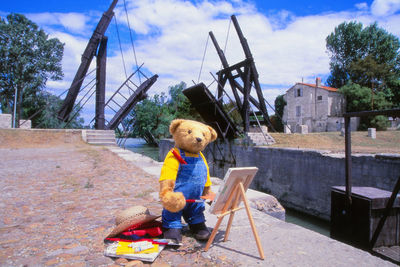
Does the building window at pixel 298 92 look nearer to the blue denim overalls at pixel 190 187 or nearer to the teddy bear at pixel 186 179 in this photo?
the teddy bear at pixel 186 179

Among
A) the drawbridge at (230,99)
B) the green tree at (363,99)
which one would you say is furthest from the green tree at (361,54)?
the drawbridge at (230,99)

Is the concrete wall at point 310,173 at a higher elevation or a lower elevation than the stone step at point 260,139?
lower

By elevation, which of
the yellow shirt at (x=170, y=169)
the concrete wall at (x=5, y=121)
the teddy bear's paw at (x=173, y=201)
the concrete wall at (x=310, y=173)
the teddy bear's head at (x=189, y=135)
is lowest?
the concrete wall at (x=310, y=173)

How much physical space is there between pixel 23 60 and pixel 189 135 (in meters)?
33.8

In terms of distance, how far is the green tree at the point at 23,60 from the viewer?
28.6m

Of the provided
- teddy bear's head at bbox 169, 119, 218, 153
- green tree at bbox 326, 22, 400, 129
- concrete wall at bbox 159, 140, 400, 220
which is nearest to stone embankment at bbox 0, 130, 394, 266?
teddy bear's head at bbox 169, 119, 218, 153

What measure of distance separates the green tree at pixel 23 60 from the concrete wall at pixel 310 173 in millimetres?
27978

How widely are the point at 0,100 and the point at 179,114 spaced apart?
2185 cm

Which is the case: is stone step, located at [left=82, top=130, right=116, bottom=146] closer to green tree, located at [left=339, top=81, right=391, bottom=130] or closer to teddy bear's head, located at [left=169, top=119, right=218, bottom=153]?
teddy bear's head, located at [left=169, top=119, right=218, bottom=153]

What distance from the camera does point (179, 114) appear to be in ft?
103

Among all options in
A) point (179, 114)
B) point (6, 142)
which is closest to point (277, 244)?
point (6, 142)

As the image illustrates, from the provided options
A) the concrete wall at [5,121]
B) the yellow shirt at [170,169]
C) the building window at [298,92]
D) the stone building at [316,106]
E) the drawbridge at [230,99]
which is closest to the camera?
the yellow shirt at [170,169]

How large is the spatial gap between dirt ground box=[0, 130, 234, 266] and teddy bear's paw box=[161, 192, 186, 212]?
0.42 meters

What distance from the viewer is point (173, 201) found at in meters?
2.41
